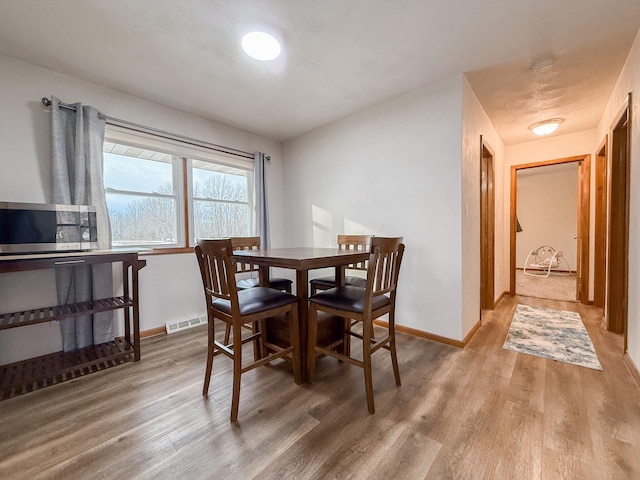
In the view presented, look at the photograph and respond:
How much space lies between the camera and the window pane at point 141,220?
102 inches

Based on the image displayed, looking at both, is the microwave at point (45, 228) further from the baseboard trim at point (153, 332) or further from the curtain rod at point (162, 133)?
the baseboard trim at point (153, 332)

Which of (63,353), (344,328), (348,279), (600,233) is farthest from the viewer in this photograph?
(600,233)

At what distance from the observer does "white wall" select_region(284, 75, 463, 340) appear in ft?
7.88

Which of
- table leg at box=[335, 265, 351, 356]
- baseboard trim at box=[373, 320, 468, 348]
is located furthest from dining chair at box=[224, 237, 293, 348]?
baseboard trim at box=[373, 320, 468, 348]

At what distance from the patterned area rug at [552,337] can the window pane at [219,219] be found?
10.5 feet

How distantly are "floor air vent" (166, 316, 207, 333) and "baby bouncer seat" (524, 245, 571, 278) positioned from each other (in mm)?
6725

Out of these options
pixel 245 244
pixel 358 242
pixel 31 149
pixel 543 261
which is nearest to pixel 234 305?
pixel 245 244

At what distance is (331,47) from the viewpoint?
1.97 metres

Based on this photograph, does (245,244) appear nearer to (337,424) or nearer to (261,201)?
(261,201)

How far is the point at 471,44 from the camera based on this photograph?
1.93m

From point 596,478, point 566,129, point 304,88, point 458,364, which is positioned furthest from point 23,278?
point 566,129

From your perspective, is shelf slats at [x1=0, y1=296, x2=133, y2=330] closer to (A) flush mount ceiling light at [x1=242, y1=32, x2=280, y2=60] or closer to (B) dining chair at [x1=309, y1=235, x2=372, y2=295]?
(B) dining chair at [x1=309, y1=235, x2=372, y2=295]

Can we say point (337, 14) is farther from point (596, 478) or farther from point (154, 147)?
Answer: point (596, 478)

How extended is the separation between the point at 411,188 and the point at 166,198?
261cm
